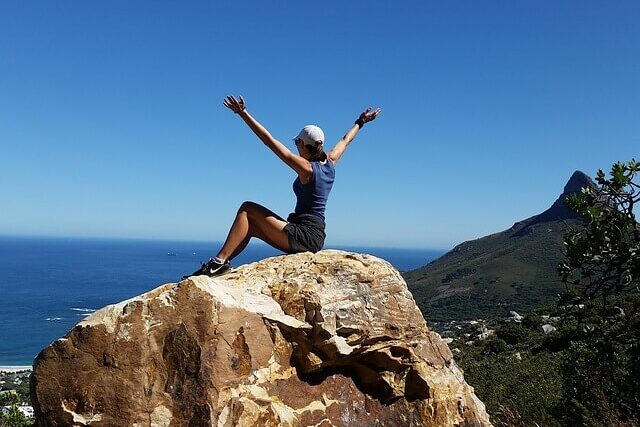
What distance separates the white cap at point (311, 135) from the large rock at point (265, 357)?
4.79 ft

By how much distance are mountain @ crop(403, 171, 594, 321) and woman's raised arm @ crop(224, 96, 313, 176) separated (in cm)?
5847

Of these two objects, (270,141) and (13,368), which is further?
(13,368)

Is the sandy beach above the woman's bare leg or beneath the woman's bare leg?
beneath

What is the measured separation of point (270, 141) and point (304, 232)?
1361 mm

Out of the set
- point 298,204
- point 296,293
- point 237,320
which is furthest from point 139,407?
point 298,204

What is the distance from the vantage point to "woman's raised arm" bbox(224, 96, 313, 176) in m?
6.32

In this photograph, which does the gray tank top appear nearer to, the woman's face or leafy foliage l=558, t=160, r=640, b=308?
the woman's face

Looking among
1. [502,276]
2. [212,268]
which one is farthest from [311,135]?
[502,276]

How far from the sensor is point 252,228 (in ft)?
23.1

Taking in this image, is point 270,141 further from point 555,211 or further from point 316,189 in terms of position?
point 555,211

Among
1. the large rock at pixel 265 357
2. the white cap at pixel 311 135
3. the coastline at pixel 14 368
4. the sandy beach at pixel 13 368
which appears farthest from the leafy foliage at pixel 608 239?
the sandy beach at pixel 13 368

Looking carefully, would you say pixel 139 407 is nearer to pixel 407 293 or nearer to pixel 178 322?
pixel 178 322

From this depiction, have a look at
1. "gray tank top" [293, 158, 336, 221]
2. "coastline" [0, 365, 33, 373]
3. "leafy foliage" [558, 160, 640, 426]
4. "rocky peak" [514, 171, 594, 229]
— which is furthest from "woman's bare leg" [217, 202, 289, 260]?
"rocky peak" [514, 171, 594, 229]

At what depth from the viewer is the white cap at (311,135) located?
6.94m
